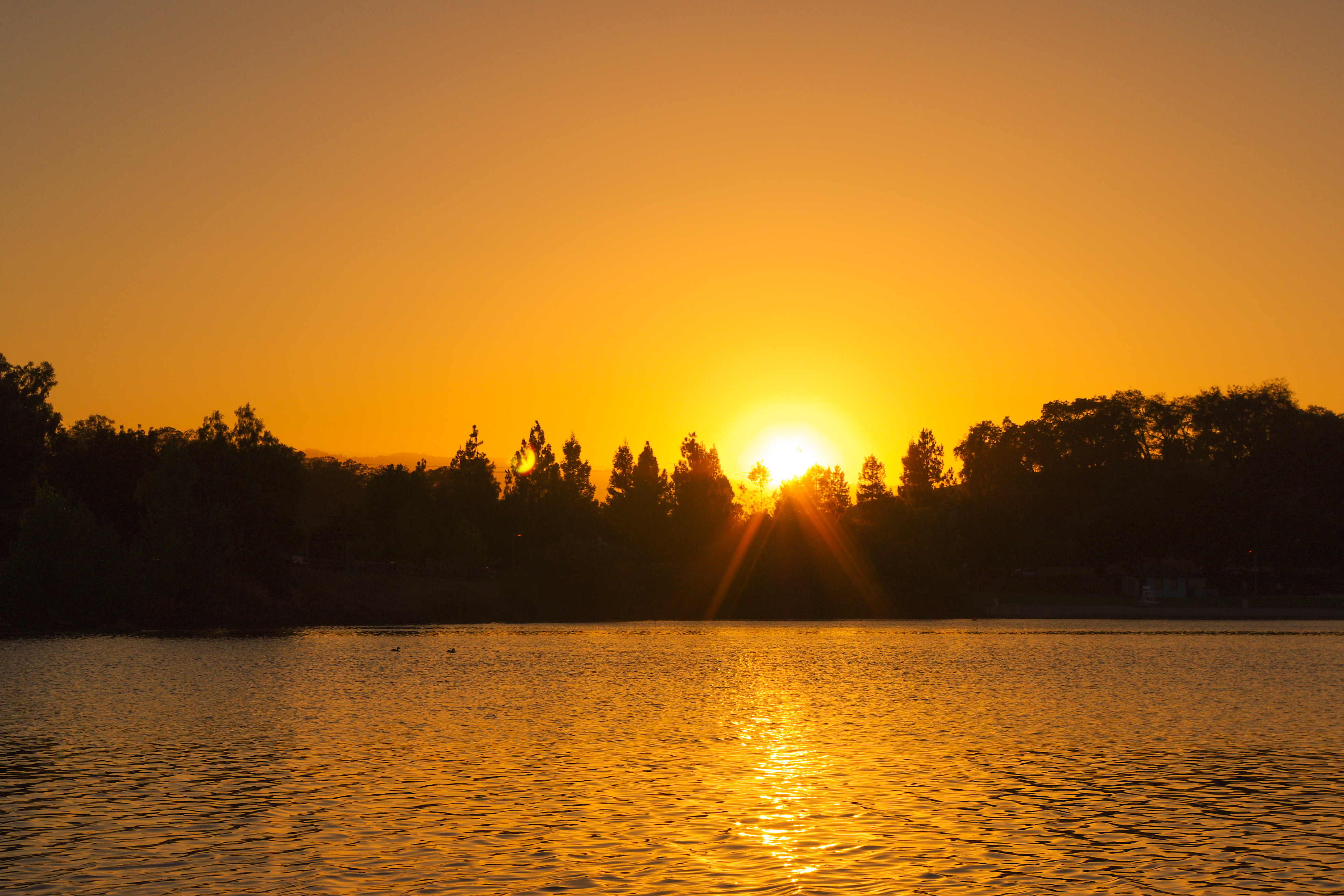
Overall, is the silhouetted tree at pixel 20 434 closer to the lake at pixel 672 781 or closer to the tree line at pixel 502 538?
the tree line at pixel 502 538

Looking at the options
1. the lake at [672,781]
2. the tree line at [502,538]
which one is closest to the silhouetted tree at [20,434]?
the tree line at [502,538]

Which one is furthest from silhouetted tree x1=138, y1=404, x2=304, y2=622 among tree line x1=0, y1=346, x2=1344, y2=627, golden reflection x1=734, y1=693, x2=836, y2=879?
golden reflection x1=734, y1=693, x2=836, y2=879

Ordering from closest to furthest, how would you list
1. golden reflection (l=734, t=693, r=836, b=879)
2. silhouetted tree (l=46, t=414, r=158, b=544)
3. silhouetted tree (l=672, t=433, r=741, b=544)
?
golden reflection (l=734, t=693, r=836, b=879)
silhouetted tree (l=46, t=414, r=158, b=544)
silhouetted tree (l=672, t=433, r=741, b=544)

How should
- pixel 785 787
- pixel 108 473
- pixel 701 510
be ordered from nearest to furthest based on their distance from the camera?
pixel 785 787, pixel 108 473, pixel 701 510

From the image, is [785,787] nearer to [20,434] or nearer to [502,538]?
[20,434]

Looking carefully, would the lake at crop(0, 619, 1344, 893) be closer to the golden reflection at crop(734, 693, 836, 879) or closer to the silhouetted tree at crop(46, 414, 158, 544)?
the golden reflection at crop(734, 693, 836, 879)

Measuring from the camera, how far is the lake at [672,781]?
20969 mm

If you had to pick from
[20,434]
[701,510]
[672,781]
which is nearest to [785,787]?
[672,781]

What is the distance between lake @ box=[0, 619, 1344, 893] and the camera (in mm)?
20969

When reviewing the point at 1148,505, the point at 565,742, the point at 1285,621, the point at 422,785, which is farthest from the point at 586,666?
the point at 1148,505

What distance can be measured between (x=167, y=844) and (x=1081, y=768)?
72.7ft

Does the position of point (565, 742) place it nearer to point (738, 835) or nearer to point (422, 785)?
point (422, 785)

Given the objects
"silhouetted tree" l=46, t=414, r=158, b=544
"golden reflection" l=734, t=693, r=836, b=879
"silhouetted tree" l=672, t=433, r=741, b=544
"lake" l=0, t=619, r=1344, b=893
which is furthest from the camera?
"silhouetted tree" l=672, t=433, r=741, b=544

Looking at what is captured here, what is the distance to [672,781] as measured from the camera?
30.6m
